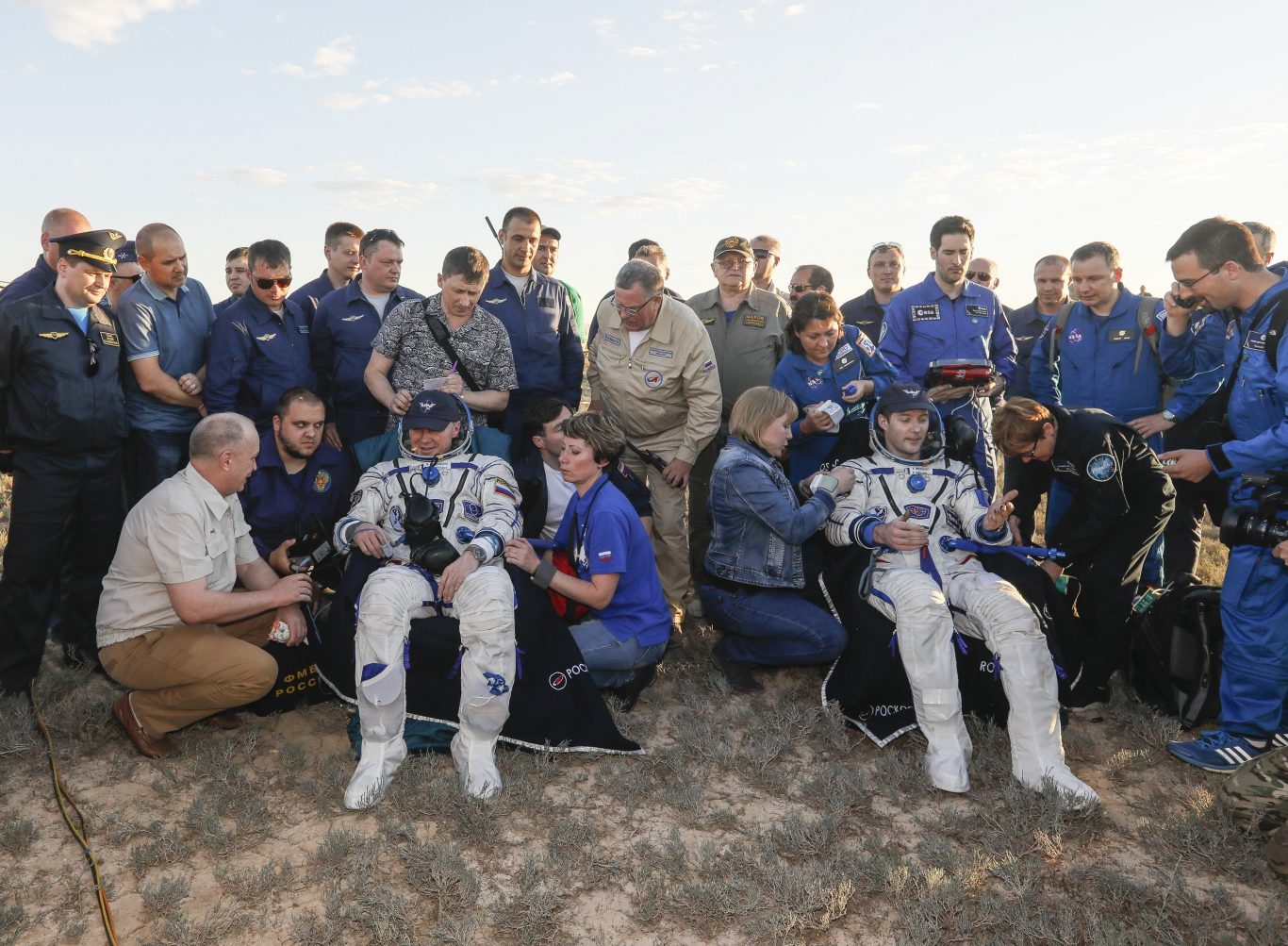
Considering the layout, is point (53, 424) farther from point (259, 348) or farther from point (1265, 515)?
point (1265, 515)

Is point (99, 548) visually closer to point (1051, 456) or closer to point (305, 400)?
point (305, 400)

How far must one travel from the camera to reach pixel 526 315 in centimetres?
650

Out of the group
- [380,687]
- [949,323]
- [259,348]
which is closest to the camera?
[380,687]

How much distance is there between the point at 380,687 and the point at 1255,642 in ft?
14.7

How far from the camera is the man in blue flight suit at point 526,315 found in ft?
21.2

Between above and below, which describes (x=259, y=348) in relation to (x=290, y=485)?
above

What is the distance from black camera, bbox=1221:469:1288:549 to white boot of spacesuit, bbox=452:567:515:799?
3.72m

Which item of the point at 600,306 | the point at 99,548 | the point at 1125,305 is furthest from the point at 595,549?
the point at 1125,305

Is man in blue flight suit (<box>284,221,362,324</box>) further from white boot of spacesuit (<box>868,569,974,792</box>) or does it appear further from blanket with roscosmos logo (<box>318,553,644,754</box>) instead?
white boot of spacesuit (<box>868,569,974,792</box>)

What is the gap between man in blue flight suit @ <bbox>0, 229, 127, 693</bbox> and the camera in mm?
4992

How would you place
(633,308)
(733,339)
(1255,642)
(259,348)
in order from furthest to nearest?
(733,339) < (633,308) < (259,348) < (1255,642)

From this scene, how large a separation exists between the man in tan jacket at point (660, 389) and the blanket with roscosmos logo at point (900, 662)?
1495 mm

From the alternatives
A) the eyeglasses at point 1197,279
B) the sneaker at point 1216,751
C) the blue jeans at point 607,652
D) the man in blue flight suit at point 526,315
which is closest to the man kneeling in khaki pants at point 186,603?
the blue jeans at point 607,652

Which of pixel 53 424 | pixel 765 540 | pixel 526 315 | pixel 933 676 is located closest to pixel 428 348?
pixel 526 315
